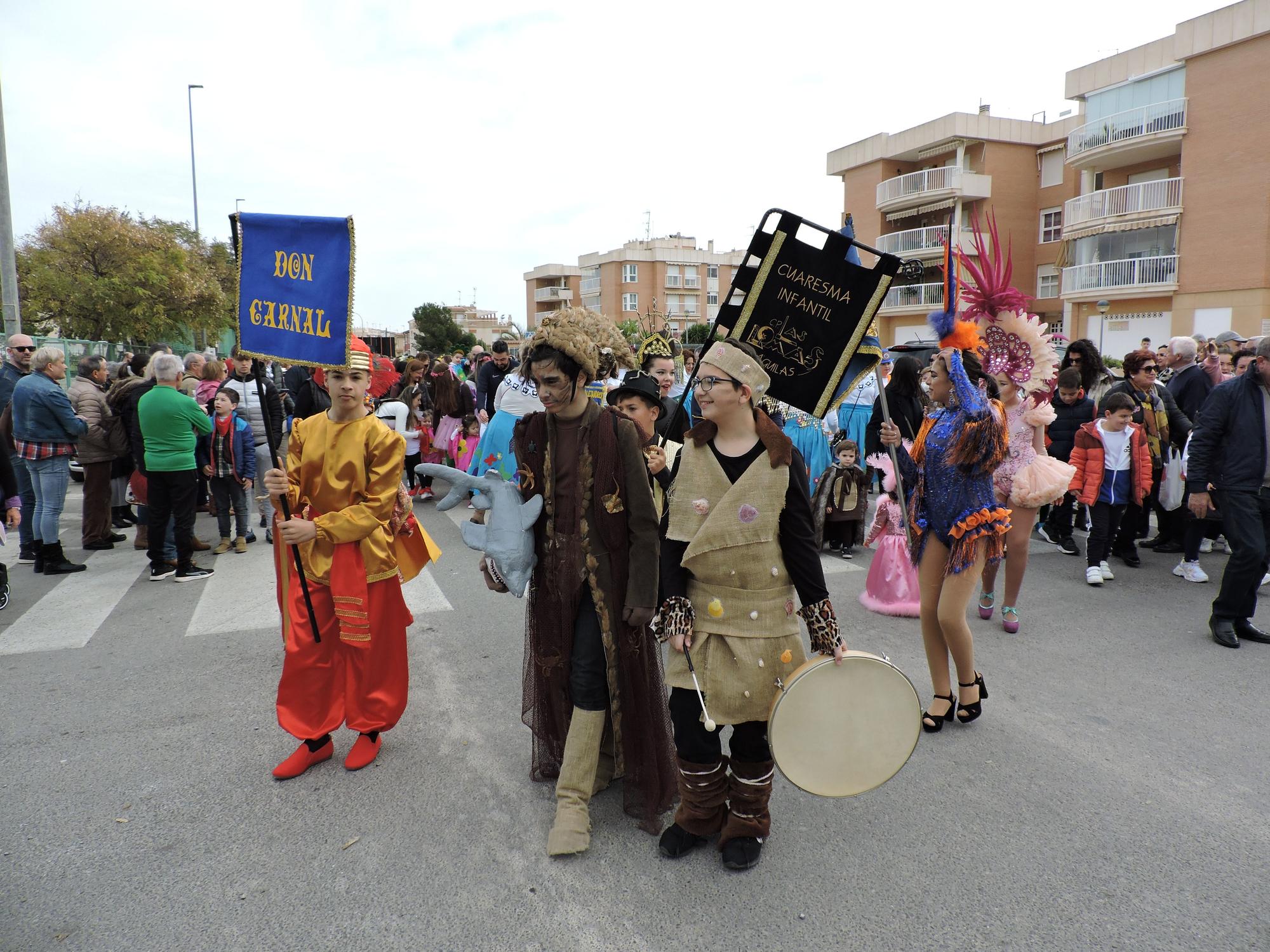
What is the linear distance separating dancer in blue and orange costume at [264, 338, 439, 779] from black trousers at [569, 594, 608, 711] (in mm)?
1036

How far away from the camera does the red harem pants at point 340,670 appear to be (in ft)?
11.8

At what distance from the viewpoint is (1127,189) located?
2819 cm

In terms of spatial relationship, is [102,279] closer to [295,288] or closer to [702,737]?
[295,288]

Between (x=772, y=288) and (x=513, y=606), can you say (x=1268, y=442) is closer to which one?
(x=772, y=288)

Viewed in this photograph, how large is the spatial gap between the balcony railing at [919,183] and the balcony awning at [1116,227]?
574 centimetres

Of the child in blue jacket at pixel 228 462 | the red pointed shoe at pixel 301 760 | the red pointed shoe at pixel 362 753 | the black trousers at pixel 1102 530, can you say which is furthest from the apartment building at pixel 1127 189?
the red pointed shoe at pixel 301 760

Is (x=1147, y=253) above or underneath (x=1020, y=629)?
above


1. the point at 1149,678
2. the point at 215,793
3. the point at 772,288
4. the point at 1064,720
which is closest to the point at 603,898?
the point at 215,793

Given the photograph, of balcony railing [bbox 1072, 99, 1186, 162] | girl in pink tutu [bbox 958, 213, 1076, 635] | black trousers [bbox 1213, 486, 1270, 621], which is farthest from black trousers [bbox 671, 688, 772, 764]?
balcony railing [bbox 1072, 99, 1186, 162]

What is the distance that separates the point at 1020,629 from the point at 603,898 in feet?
13.5

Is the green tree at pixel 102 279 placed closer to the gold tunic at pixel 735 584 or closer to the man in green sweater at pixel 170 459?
the man in green sweater at pixel 170 459

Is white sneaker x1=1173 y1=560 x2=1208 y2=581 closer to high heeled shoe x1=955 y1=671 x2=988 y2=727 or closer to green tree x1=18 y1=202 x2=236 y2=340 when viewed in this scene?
high heeled shoe x1=955 y1=671 x2=988 y2=727

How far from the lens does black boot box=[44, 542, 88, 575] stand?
7.22m

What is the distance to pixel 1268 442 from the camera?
17.5 feet
